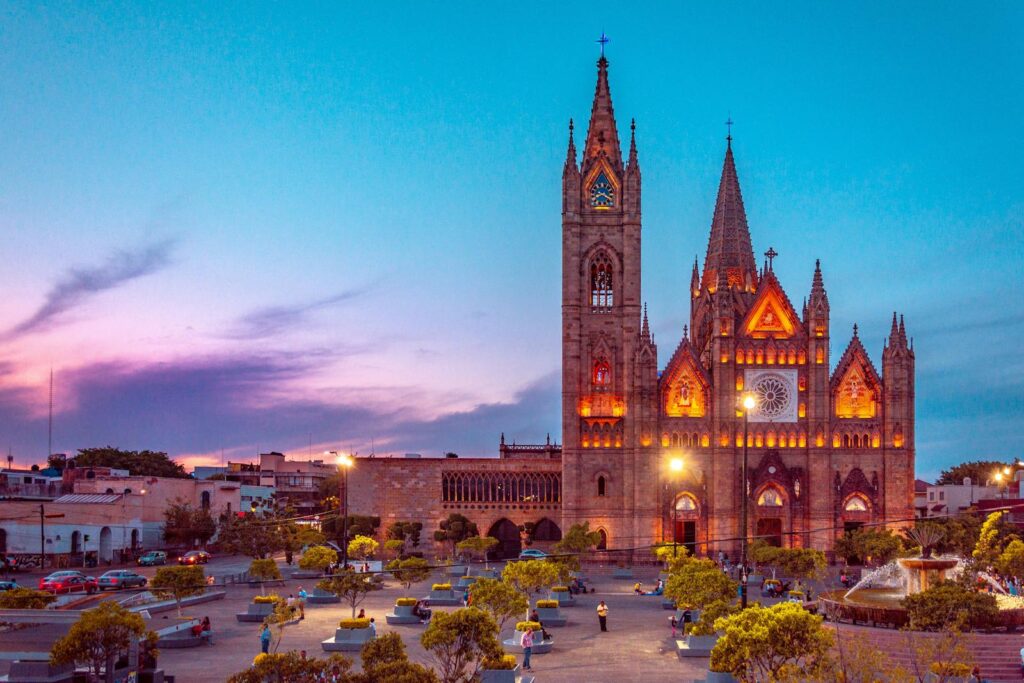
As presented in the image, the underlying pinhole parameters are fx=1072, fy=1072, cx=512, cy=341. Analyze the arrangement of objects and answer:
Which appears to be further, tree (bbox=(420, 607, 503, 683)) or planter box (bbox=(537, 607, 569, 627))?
planter box (bbox=(537, 607, 569, 627))

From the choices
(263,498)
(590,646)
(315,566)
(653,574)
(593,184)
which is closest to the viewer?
(590,646)

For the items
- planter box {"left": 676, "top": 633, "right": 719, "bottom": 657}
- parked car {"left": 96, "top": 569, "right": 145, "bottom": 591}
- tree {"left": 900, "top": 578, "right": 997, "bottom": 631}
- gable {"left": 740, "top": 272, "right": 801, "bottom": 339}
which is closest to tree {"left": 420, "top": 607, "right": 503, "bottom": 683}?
planter box {"left": 676, "top": 633, "right": 719, "bottom": 657}

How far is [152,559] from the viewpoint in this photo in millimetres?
75250

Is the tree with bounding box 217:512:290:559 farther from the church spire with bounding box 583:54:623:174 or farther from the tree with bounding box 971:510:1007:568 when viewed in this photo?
the tree with bounding box 971:510:1007:568

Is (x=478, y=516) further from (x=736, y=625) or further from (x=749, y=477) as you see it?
(x=736, y=625)

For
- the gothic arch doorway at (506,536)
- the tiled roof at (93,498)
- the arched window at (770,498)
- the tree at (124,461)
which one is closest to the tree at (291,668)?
the arched window at (770,498)

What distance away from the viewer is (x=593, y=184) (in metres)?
83.0

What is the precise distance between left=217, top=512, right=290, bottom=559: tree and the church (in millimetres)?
18673

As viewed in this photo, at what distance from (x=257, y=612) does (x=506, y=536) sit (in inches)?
1617

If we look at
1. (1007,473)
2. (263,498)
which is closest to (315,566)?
(1007,473)

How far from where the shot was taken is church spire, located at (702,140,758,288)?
88125mm

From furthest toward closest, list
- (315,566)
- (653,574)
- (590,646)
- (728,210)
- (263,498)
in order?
(263,498) < (728,210) < (653,574) < (315,566) < (590,646)

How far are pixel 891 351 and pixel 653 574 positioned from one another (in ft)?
81.2

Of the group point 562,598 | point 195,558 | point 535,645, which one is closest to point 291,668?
point 535,645
